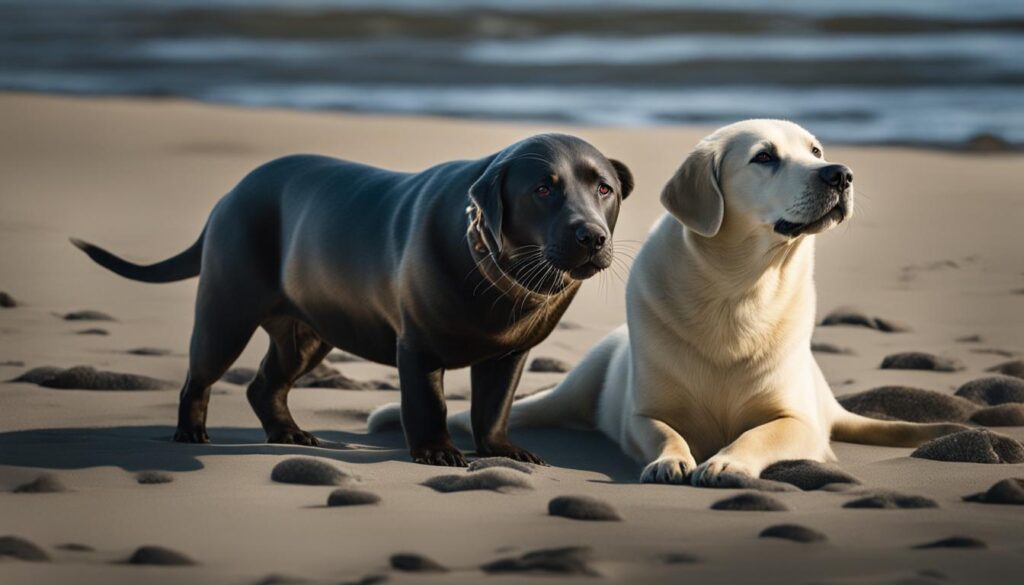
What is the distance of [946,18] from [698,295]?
1196 inches

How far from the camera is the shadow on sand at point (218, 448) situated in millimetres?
5613

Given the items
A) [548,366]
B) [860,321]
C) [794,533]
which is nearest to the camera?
[794,533]

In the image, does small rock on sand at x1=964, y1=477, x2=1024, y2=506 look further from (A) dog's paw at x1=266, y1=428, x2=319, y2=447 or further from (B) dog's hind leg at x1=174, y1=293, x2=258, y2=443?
(B) dog's hind leg at x1=174, y1=293, x2=258, y2=443

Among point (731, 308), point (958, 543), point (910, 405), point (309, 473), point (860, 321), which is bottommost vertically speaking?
point (309, 473)

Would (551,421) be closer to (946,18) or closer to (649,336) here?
(649,336)

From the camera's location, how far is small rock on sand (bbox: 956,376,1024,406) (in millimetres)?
6973

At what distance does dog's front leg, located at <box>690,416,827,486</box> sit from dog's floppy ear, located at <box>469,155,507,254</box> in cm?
97

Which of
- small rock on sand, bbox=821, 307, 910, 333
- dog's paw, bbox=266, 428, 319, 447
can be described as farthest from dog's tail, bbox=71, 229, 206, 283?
small rock on sand, bbox=821, 307, 910, 333

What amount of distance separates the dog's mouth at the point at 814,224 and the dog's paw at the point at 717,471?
79 cm

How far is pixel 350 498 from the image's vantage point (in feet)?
16.2

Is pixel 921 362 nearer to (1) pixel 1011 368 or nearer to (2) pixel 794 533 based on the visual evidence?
(1) pixel 1011 368

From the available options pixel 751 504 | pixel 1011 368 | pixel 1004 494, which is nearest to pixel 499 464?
pixel 751 504

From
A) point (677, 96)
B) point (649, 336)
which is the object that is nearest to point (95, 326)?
point (649, 336)

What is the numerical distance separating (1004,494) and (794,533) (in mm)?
906
